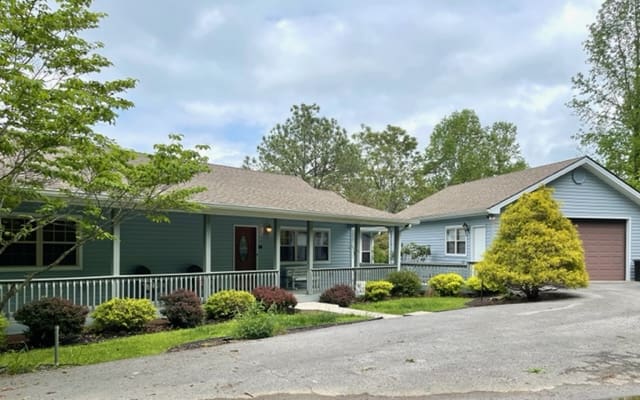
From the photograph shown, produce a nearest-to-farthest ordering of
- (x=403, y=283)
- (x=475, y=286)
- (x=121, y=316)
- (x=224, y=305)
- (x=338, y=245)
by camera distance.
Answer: (x=121, y=316), (x=224, y=305), (x=475, y=286), (x=403, y=283), (x=338, y=245)

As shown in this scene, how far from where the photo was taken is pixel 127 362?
716 centimetres

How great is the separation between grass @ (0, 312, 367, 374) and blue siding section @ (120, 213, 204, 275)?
4074 millimetres

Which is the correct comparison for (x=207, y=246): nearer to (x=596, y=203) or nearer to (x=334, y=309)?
(x=334, y=309)

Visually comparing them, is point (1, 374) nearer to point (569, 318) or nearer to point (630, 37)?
point (569, 318)

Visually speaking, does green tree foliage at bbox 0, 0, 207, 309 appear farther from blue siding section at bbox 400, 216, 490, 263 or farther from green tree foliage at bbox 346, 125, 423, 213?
green tree foliage at bbox 346, 125, 423, 213

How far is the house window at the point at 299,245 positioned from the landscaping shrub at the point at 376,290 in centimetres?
354

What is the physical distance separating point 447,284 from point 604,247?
7.37m

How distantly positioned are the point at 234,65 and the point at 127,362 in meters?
12.6

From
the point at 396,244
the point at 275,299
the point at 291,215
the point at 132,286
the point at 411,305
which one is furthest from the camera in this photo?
the point at 396,244

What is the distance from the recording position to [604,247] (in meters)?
18.4

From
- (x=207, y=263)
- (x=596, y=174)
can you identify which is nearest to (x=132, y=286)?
(x=207, y=263)

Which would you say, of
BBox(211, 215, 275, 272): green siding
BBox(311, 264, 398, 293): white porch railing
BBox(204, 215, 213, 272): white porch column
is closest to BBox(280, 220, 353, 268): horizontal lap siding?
BBox(211, 215, 275, 272): green siding

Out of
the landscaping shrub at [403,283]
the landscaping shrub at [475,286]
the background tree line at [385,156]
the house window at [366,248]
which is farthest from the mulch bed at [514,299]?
the background tree line at [385,156]

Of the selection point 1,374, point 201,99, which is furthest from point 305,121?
point 1,374
